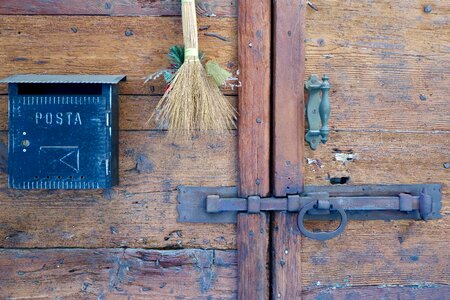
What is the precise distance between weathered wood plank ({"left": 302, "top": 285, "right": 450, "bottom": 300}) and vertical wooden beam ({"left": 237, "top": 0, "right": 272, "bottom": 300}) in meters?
0.20

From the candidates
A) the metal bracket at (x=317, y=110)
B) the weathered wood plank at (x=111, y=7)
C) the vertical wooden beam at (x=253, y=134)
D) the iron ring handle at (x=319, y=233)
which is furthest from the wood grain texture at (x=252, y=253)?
the weathered wood plank at (x=111, y=7)

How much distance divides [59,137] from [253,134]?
0.58 m

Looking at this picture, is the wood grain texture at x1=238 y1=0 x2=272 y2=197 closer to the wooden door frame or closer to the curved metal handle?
the wooden door frame

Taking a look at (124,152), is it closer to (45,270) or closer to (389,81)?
(45,270)

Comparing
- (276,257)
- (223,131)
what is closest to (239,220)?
(276,257)

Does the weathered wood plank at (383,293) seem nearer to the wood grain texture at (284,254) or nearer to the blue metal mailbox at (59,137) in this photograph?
the wood grain texture at (284,254)

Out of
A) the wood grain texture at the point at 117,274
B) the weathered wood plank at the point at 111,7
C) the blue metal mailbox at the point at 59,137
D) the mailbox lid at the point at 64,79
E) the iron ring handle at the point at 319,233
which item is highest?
the weathered wood plank at the point at 111,7

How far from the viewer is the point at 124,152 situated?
1.44 metres

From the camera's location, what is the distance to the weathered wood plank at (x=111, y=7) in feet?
4.65

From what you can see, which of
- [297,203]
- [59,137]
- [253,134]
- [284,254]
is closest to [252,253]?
[284,254]

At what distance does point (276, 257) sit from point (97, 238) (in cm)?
58

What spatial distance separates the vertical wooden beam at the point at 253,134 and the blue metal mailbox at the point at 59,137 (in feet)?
1.35

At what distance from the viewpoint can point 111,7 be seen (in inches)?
56.2

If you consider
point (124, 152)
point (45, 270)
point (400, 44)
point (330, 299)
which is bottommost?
point (330, 299)
